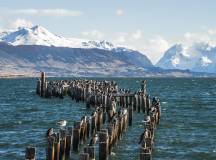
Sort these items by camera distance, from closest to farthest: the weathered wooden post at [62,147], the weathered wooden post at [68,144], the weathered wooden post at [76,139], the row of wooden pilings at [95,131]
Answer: the row of wooden pilings at [95,131] < the weathered wooden post at [62,147] < the weathered wooden post at [68,144] < the weathered wooden post at [76,139]

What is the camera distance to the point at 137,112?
5672 cm

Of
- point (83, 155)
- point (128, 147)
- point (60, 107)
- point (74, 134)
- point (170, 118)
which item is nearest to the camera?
point (83, 155)

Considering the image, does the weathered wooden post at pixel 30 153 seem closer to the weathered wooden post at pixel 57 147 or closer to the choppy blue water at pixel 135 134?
the weathered wooden post at pixel 57 147

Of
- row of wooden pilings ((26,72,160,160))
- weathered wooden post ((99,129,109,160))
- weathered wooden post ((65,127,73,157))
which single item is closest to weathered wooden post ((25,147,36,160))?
row of wooden pilings ((26,72,160,160))

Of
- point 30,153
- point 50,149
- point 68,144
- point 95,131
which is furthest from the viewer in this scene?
point 95,131

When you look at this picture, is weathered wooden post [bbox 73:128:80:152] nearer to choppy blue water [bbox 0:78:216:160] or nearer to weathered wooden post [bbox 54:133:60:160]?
choppy blue water [bbox 0:78:216:160]

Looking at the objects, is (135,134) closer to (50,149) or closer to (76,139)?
(76,139)

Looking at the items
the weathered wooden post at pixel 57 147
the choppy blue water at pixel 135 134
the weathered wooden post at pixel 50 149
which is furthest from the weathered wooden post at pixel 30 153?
the choppy blue water at pixel 135 134

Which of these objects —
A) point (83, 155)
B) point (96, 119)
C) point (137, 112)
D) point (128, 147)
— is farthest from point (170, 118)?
point (83, 155)

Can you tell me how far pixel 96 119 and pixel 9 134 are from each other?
22.3ft

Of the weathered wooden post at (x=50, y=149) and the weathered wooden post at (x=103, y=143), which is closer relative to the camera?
the weathered wooden post at (x=50, y=149)

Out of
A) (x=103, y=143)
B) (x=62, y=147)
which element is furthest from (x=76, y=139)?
(x=103, y=143)

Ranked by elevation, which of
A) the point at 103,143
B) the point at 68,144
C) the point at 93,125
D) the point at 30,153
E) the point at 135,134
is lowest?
the point at 135,134

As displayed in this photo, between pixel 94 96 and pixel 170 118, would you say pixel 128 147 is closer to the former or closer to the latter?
pixel 170 118
